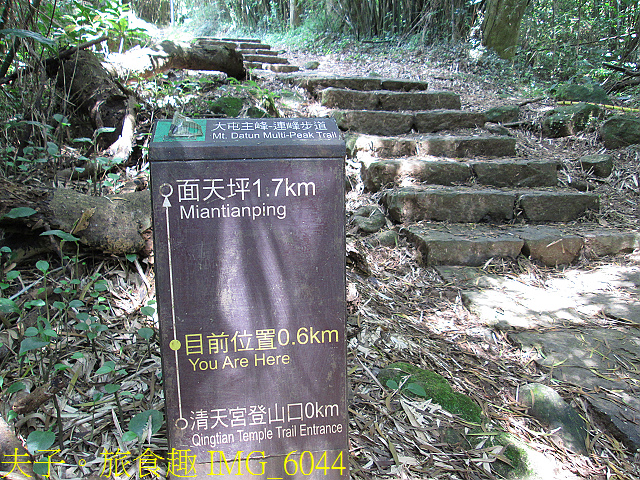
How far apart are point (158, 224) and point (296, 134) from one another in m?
0.48

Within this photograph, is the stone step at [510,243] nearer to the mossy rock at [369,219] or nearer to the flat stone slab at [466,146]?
the mossy rock at [369,219]

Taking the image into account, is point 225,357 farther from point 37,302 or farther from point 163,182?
point 37,302

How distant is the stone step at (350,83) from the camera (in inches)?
197

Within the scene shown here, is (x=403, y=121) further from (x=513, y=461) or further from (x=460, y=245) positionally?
(x=513, y=461)

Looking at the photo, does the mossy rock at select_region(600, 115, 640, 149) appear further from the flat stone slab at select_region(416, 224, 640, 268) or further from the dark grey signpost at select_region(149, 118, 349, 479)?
the dark grey signpost at select_region(149, 118, 349, 479)

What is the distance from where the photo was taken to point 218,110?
141 inches

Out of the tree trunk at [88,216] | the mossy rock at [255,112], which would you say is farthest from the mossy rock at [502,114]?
the tree trunk at [88,216]

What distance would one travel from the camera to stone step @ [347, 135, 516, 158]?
3.92 m

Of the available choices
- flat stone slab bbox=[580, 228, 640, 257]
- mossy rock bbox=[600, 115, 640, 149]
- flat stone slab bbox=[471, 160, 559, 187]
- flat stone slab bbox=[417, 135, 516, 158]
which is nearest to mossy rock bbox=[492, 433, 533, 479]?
flat stone slab bbox=[580, 228, 640, 257]

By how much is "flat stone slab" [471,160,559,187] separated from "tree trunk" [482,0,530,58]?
4.44 meters

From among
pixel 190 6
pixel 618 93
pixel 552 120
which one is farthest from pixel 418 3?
pixel 190 6

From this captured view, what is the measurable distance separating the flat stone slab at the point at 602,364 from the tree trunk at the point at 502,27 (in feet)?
21.1

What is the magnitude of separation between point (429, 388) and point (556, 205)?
7.81ft

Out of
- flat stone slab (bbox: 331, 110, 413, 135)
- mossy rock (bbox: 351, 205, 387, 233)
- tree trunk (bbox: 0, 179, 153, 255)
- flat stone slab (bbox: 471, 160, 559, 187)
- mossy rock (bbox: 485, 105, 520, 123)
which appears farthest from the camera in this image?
mossy rock (bbox: 485, 105, 520, 123)
